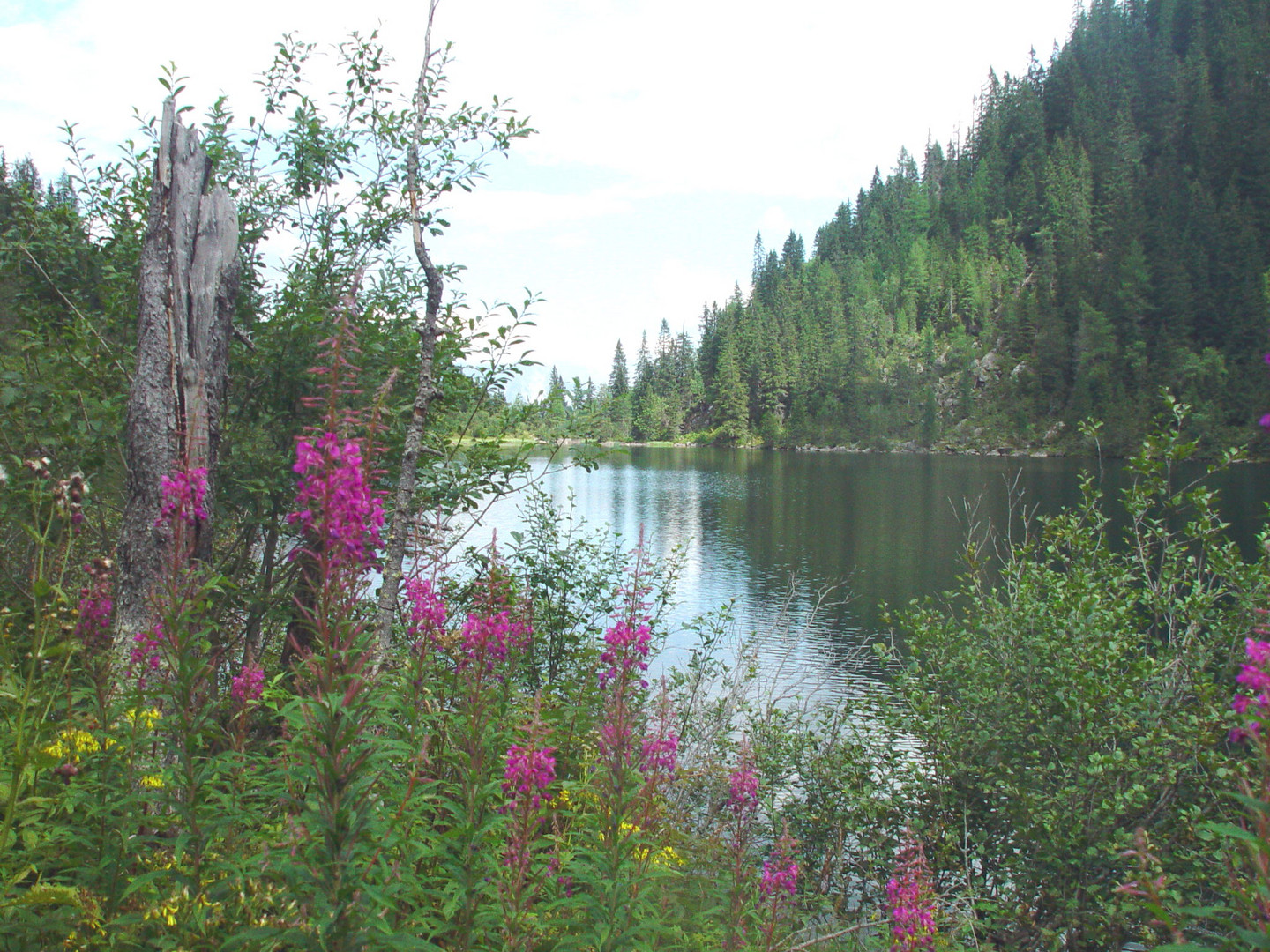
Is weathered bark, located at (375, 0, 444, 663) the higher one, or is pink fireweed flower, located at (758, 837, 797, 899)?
weathered bark, located at (375, 0, 444, 663)

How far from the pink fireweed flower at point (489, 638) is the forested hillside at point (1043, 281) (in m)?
65.2

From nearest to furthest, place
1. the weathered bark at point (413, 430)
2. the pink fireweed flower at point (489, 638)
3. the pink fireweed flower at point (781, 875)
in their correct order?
the pink fireweed flower at point (489, 638) → the pink fireweed flower at point (781, 875) → the weathered bark at point (413, 430)

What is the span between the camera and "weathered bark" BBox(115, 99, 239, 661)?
4.36 metres

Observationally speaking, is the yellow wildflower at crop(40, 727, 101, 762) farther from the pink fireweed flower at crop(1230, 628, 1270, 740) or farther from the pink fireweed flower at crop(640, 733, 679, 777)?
the pink fireweed flower at crop(1230, 628, 1270, 740)

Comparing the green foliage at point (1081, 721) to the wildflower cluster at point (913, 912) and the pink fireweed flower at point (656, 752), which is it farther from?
the pink fireweed flower at point (656, 752)

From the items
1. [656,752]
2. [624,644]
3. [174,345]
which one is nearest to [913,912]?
[656,752]

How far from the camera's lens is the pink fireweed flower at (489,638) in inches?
114

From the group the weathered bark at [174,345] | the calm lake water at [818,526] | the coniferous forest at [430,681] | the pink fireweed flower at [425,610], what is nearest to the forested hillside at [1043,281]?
the calm lake water at [818,526]

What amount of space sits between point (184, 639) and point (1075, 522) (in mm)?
7319

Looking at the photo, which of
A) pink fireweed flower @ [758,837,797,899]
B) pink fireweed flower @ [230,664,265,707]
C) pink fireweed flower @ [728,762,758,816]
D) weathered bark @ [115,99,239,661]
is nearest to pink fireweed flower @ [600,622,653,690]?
pink fireweed flower @ [728,762,758,816]

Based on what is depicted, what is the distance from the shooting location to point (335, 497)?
2.01 meters

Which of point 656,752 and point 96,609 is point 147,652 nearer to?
point 96,609

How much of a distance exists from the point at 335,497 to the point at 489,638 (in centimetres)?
122

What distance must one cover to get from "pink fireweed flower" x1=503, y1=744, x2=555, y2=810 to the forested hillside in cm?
6614
